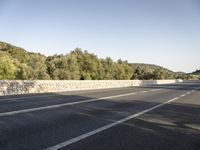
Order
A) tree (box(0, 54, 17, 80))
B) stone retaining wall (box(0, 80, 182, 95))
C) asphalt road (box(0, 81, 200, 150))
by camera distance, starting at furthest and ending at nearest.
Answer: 1. tree (box(0, 54, 17, 80))
2. stone retaining wall (box(0, 80, 182, 95))
3. asphalt road (box(0, 81, 200, 150))

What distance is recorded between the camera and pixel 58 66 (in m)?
92.4

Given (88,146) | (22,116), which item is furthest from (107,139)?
(22,116)

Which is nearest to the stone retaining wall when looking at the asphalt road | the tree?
the asphalt road

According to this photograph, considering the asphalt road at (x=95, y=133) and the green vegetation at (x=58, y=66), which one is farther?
the green vegetation at (x=58, y=66)

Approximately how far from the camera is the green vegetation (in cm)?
7538

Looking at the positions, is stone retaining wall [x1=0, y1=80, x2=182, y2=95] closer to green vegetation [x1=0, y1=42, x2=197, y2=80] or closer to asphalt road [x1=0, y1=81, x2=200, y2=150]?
asphalt road [x1=0, y1=81, x2=200, y2=150]

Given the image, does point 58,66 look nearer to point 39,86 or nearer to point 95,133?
point 39,86

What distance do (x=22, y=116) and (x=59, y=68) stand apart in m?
82.8

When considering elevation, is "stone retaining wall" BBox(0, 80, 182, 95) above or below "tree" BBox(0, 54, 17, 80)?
below

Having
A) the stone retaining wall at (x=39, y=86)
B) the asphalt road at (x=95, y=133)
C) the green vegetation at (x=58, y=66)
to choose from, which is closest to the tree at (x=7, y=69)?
the green vegetation at (x=58, y=66)

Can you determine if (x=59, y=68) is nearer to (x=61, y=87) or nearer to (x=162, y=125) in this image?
(x=61, y=87)

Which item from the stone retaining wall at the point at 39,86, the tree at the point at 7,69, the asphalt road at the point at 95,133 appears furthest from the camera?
the tree at the point at 7,69

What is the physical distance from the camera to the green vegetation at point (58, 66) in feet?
247

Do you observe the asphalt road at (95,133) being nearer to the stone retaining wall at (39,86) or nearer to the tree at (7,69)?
the stone retaining wall at (39,86)
